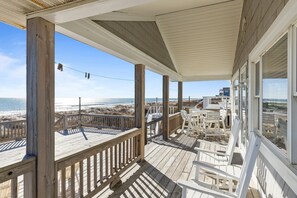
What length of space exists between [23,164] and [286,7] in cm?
255

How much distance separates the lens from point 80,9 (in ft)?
5.67

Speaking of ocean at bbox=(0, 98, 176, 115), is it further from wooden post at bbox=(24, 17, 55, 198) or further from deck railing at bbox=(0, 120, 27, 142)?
wooden post at bbox=(24, 17, 55, 198)

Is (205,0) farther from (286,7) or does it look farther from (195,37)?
(286,7)

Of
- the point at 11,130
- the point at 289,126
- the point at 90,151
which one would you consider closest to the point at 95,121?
the point at 11,130

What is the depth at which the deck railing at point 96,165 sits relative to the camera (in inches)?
93.2

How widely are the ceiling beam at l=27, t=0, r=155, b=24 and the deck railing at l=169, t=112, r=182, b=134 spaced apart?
5789mm

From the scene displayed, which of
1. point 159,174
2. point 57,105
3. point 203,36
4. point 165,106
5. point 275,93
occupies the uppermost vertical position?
point 203,36

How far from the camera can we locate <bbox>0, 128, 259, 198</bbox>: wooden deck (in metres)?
2.98

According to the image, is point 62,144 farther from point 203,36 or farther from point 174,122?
point 203,36

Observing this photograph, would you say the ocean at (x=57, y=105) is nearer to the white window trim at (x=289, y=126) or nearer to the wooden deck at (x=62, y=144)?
the wooden deck at (x=62, y=144)

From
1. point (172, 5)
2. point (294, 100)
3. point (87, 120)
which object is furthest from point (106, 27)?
point (87, 120)

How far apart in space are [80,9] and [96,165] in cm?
217

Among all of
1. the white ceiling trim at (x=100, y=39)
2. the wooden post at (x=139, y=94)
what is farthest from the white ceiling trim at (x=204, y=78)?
the wooden post at (x=139, y=94)

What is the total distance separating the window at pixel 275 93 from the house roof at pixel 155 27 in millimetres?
1386
